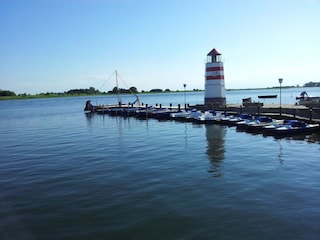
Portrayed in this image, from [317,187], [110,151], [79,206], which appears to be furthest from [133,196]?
[110,151]

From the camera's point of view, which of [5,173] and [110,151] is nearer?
[5,173]

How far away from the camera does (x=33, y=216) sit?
1296 cm

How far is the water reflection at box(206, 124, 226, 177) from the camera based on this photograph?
19.4 m

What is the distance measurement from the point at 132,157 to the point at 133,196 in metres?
8.99

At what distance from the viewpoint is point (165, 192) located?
1512cm

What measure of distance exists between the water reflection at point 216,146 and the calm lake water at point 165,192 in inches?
3.0

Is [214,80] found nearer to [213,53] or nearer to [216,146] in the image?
[213,53]

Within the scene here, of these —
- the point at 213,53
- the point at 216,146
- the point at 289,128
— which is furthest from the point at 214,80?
the point at 216,146

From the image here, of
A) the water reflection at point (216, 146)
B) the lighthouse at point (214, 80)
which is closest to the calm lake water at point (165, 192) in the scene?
the water reflection at point (216, 146)

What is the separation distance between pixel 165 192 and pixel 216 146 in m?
12.7

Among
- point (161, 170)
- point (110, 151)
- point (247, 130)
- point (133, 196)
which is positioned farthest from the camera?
point (247, 130)

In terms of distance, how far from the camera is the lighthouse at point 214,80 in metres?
51.2

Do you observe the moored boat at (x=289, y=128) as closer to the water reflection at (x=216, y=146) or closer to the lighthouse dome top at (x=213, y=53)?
the water reflection at (x=216, y=146)

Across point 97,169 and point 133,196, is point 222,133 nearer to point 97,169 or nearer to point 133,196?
point 97,169
